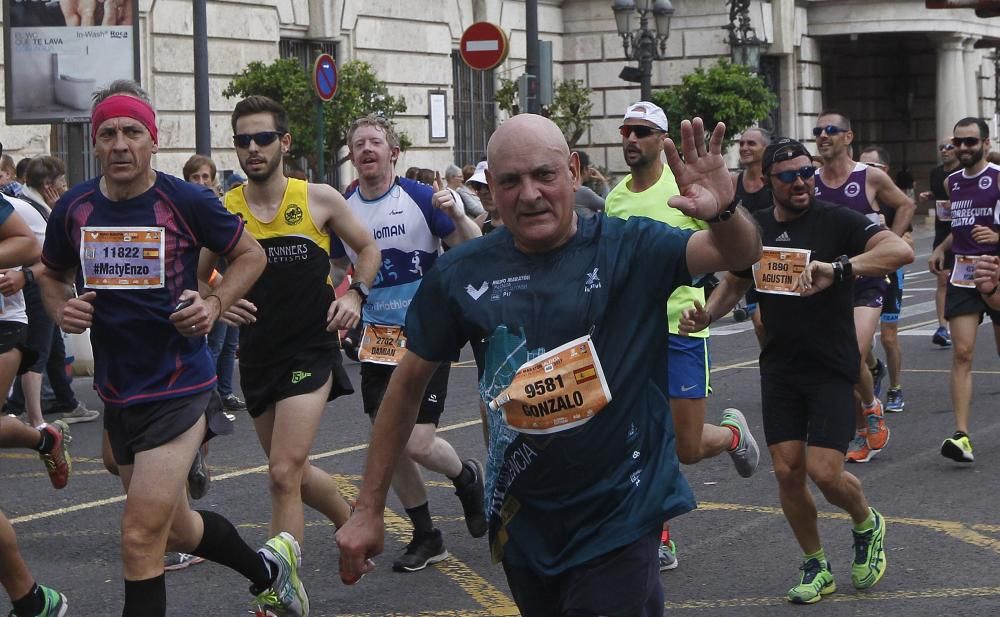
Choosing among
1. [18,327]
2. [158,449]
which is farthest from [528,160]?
[18,327]

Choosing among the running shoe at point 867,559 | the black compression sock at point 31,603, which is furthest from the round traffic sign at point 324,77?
the black compression sock at point 31,603

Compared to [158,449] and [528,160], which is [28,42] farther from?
[528,160]

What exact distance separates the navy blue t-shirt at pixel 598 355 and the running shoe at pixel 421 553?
312 cm

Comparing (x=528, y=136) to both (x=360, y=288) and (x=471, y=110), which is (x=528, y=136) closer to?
(x=360, y=288)

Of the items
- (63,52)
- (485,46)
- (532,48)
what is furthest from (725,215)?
(532,48)

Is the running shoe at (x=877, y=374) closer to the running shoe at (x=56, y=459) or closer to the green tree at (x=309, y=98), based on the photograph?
the running shoe at (x=56, y=459)

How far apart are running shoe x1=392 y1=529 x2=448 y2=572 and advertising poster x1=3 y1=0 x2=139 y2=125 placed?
8227 millimetres

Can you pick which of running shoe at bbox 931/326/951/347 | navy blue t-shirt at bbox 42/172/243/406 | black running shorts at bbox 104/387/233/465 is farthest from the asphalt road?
running shoe at bbox 931/326/951/347

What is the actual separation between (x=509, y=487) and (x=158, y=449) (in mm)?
1771

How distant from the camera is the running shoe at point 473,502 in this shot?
25.2ft

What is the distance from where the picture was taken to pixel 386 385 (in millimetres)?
7562

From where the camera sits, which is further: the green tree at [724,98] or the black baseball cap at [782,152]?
the green tree at [724,98]

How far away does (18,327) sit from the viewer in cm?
759

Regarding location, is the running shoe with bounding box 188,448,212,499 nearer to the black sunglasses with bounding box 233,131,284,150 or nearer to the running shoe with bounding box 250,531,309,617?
the running shoe with bounding box 250,531,309,617
